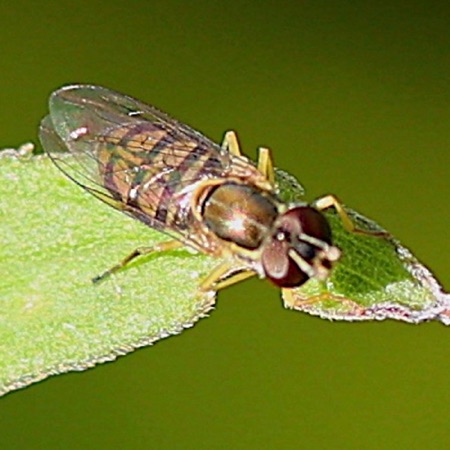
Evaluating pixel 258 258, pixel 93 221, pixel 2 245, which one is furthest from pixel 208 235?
pixel 2 245

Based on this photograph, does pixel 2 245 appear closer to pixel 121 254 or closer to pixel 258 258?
pixel 121 254

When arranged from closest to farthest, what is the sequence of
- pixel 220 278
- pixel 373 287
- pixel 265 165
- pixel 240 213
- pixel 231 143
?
pixel 373 287, pixel 220 278, pixel 240 213, pixel 265 165, pixel 231 143

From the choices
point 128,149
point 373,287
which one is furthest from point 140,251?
point 373,287

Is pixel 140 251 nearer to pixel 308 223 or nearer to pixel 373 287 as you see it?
pixel 308 223

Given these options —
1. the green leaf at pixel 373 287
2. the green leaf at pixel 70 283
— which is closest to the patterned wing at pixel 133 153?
the green leaf at pixel 70 283

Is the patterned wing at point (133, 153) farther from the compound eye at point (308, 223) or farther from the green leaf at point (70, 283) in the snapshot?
the compound eye at point (308, 223)

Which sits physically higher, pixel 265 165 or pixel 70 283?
pixel 265 165
